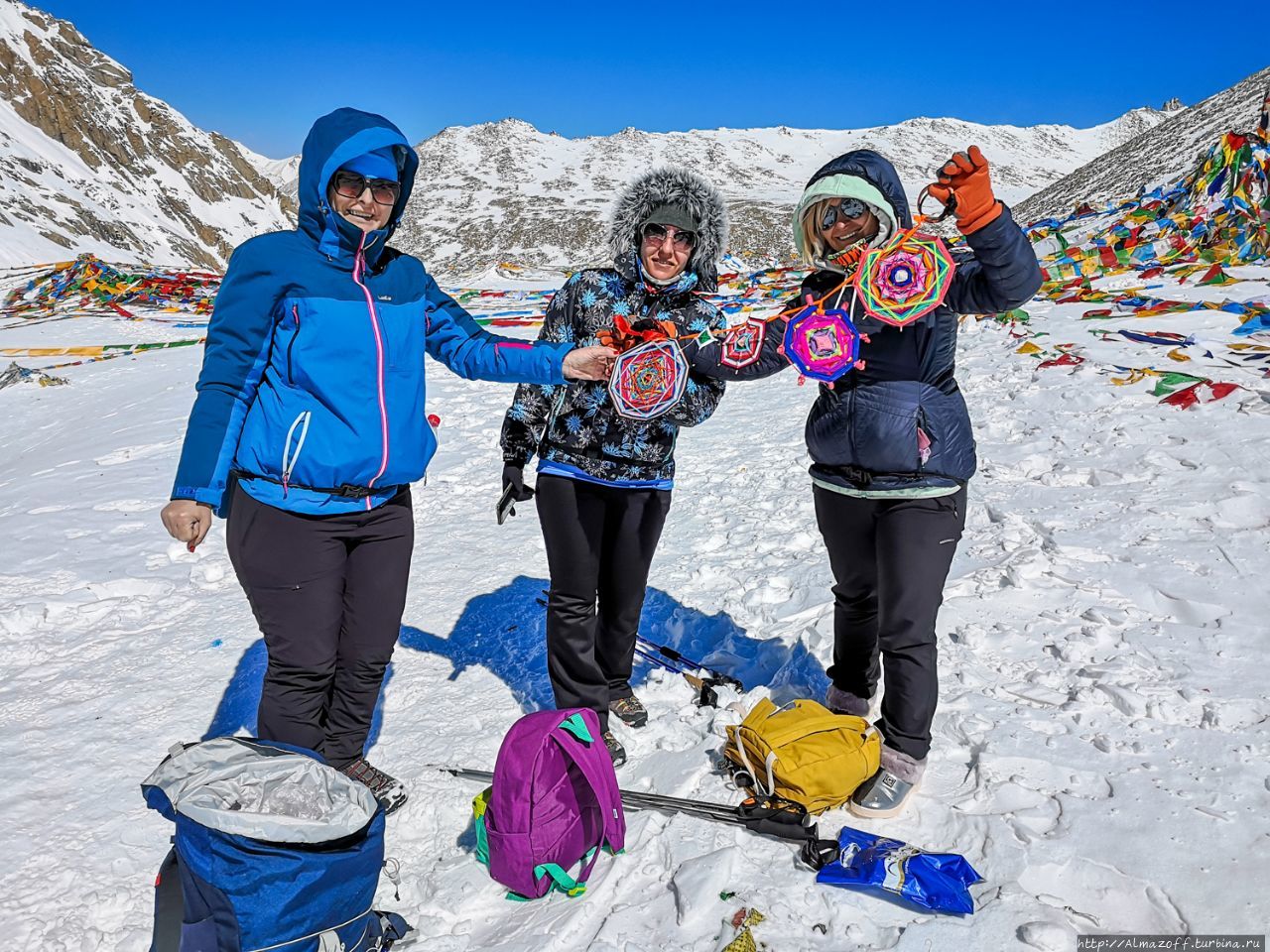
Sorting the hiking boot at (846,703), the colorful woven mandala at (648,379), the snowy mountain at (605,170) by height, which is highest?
the snowy mountain at (605,170)

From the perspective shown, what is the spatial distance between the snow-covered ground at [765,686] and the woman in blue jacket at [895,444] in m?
0.43

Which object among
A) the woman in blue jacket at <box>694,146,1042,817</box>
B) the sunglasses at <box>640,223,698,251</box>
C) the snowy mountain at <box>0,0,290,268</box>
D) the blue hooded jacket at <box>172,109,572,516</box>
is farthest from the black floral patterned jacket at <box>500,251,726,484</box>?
the snowy mountain at <box>0,0,290,268</box>

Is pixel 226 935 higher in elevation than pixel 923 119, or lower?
lower

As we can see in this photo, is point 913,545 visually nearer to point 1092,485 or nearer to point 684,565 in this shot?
point 684,565

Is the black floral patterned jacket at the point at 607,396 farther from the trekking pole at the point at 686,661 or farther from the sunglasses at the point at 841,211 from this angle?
the trekking pole at the point at 686,661

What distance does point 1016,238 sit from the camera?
8.30 feet

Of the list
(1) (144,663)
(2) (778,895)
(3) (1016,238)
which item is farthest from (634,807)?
(1) (144,663)

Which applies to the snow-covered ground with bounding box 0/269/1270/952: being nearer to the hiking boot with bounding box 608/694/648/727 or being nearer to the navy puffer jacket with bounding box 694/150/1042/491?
the hiking boot with bounding box 608/694/648/727

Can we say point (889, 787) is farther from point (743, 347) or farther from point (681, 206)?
point (681, 206)

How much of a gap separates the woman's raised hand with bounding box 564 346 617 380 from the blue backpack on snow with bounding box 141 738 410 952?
64.8 inches

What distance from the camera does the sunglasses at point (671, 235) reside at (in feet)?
10.7

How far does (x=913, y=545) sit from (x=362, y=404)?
2.00m

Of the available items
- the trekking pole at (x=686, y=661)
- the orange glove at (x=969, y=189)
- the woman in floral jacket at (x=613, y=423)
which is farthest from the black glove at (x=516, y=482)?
the orange glove at (x=969, y=189)

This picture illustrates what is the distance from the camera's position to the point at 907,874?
2.39 metres
